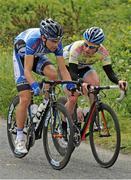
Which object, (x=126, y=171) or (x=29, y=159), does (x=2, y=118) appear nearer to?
(x=29, y=159)

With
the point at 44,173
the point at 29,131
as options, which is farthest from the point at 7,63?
the point at 44,173

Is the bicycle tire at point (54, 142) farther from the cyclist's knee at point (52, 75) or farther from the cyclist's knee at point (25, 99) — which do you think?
the cyclist's knee at point (52, 75)

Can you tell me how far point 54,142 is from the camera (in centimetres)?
806

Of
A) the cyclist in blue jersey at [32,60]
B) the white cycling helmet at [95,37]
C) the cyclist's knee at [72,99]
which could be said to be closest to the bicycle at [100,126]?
the cyclist's knee at [72,99]

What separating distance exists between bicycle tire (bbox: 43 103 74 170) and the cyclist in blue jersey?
40 cm

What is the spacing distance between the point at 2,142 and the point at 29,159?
1276 mm

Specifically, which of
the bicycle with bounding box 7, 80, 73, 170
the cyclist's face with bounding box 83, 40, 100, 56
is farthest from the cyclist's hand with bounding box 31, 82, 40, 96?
the cyclist's face with bounding box 83, 40, 100, 56

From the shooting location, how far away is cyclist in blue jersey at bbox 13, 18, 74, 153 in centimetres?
789

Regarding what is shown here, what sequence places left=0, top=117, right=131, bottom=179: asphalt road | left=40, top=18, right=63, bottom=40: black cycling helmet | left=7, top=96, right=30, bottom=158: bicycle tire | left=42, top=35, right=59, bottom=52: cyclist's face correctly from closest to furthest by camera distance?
left=0, top=117, right=131, bottom=179: asphalt road
left=40, top=18, right=63, bottom=40: black cycling helmet
left=42, top=35, right=59, bottom=52: cyclist's face
left=7, top=96, right=30, bottom=158: bicycle tire

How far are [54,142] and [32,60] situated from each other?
1103 millimetres

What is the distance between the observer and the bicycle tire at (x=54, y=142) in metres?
7.50

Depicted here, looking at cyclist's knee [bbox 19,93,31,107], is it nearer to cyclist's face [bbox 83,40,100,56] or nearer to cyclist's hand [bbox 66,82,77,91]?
cyclist's hand [bbox 66,82,77,91]

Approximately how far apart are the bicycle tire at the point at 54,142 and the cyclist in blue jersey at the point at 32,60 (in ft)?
1.32

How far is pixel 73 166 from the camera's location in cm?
800
